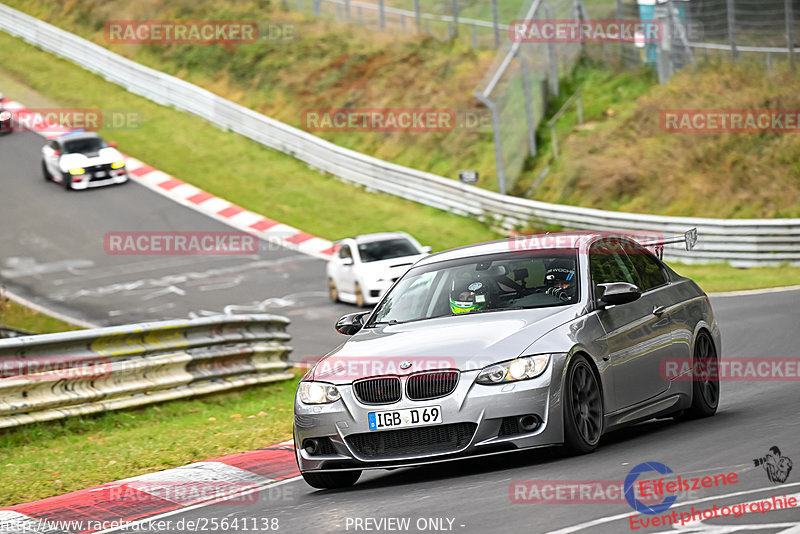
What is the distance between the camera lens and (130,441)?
37.6 feet

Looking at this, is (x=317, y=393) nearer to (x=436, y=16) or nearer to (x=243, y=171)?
(x=243, y=171)

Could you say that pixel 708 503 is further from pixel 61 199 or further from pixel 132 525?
pixel 61 199

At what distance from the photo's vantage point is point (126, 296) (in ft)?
78.8

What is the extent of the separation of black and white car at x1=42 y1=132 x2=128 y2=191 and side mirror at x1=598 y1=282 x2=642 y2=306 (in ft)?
81.0

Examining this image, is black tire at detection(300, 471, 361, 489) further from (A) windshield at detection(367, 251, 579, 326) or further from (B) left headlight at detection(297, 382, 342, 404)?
(A) windshield at detection(367, 251, 579, 326)

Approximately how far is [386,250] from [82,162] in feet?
39.8

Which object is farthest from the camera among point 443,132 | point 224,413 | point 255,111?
point 255,111

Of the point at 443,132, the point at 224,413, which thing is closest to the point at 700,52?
the point at 443,132

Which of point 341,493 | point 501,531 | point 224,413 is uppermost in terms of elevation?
point 501,531

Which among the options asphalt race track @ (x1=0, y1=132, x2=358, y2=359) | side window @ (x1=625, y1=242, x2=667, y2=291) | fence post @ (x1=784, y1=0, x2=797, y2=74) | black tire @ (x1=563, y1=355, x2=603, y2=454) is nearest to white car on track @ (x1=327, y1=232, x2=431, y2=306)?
asphalt race track @ (x1=0, y1=132, x2=358, y2=359)

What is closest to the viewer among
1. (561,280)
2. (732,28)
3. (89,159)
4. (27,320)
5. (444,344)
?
(444,344)

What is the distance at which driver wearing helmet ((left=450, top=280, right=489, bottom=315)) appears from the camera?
8.57 m

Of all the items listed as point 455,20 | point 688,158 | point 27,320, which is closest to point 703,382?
point 27,320

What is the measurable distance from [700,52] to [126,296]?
16065mm
